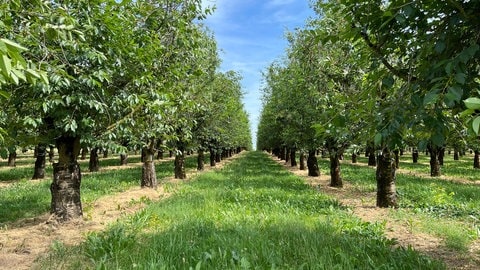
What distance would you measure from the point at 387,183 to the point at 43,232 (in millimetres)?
9800

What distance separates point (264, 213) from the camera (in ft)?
31.5

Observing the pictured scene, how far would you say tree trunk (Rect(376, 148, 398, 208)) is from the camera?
38.5 feet

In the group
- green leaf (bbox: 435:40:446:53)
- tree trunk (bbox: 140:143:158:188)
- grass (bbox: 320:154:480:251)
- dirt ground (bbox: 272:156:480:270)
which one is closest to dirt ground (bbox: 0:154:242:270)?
tree trunk (bbox: 140:143:158:188)

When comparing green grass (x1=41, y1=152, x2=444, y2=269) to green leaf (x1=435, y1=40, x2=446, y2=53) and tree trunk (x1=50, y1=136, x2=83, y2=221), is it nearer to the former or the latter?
tree trunk (x1=50, y1=136, x2=83, y2=221)

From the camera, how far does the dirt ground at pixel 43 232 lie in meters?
6.64

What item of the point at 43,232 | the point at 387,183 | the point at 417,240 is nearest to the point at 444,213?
the point at 387,183

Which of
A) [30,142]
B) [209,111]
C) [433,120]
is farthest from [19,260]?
[209,111]

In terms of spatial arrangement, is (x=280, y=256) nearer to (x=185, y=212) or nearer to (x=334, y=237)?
(x=334, y=237)

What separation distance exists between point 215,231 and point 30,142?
5.00 meters

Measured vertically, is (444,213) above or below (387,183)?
below

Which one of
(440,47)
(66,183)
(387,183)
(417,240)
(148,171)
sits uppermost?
(440,47)

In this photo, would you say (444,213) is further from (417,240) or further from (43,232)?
(43,232)

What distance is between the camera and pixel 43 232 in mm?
8531

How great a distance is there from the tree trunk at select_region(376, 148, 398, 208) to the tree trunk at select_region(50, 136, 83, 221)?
29.3 ft
